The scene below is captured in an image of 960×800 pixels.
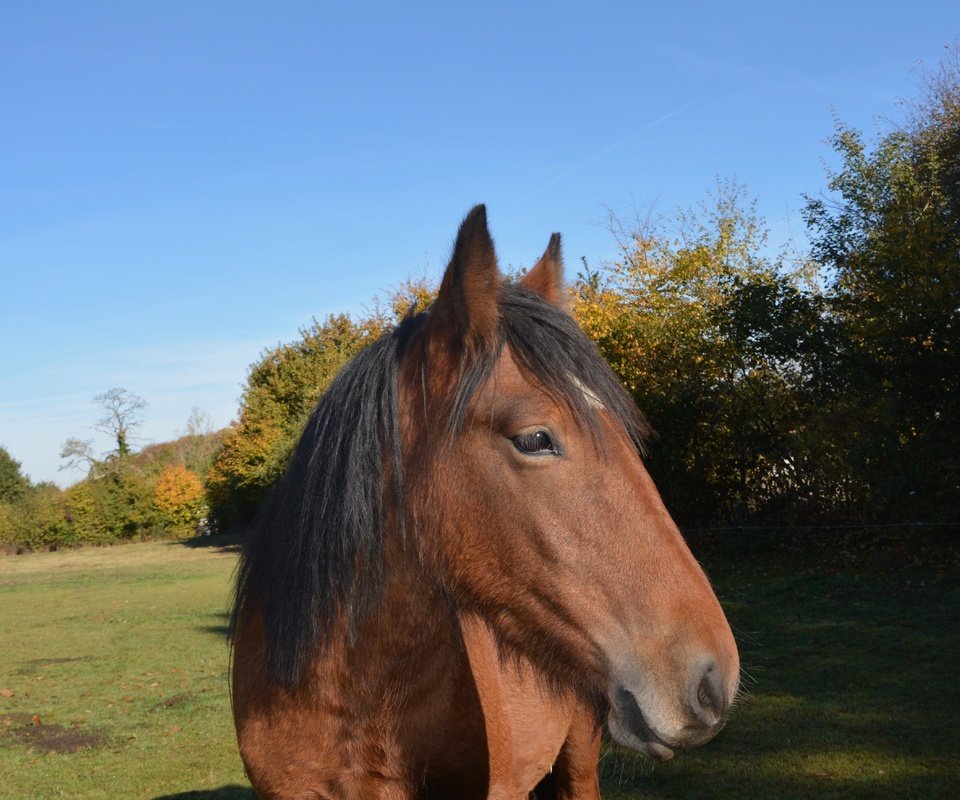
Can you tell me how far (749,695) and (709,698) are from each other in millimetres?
583

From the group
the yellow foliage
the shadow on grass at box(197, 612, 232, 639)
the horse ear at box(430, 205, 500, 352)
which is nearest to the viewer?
the horse ear at box(430, 205, 500, 352)

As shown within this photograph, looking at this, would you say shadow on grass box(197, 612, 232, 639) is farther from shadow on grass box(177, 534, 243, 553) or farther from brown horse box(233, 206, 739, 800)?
shadow on grass box(177, 534, 243, 553)

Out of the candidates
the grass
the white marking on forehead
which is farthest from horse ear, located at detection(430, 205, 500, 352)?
the grass

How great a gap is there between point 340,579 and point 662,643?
2.75 ft

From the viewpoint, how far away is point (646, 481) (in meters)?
1.92

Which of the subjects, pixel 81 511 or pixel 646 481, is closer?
pixel 646 481

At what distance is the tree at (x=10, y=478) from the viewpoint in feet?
191

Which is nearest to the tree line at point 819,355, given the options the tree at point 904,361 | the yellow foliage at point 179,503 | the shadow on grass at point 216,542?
the tree at point 904,361

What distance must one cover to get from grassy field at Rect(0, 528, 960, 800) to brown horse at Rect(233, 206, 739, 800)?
0.68 m

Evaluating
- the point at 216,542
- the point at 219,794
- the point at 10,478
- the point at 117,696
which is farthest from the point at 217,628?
the point at 10,478

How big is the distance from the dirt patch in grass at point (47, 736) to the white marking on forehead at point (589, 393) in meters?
7.67

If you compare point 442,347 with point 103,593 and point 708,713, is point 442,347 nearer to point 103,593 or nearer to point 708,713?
point 708,713

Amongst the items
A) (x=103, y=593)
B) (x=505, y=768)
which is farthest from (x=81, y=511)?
(x=505, y=768)

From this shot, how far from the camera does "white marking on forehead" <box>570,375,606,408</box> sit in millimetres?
1953
